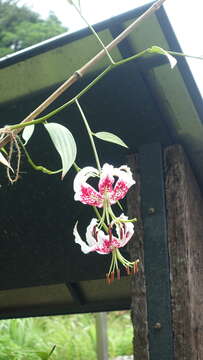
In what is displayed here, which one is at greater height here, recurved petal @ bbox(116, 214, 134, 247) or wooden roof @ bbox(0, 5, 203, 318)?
wooden roof @ bbox(0, 5, 203, 318)

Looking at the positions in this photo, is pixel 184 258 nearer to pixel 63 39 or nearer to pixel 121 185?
pixel 63 39

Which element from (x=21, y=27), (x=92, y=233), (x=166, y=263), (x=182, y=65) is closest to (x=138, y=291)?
(x=166, y=263)

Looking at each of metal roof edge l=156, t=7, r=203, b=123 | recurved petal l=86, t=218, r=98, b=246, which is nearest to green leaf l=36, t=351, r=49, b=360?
metal roof edge l=156, t=7, r=203, b=123

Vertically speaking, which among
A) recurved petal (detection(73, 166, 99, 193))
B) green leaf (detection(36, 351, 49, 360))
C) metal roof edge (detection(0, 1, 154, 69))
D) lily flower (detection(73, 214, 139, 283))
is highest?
metal roof edge (detection(0, 1, 154, 69))

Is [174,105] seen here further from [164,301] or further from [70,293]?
[70,293]

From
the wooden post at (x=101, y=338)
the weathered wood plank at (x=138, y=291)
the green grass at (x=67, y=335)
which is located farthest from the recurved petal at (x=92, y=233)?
the wooden post at (x=101, y=338)

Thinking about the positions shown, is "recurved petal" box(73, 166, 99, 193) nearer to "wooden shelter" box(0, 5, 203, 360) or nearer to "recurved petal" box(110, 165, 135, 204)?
"recurved petal" box(110, 165, 135, 204)

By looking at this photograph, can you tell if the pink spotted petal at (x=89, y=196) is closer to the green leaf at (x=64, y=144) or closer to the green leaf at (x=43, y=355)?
the green leaf at (x=64, y=144)
